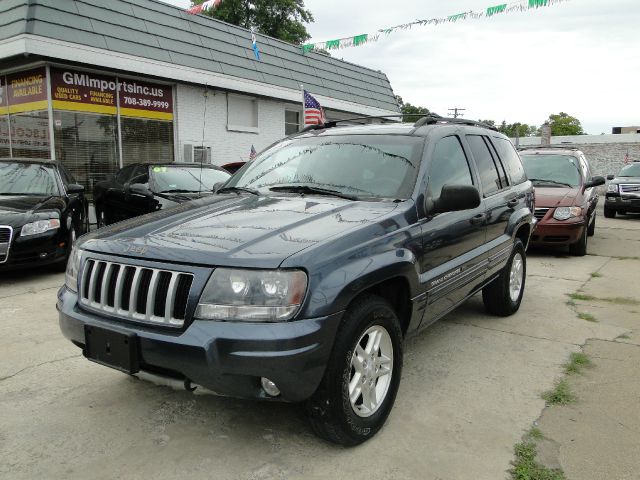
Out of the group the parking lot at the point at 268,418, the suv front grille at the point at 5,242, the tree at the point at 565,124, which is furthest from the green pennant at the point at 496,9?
the tree at the point at 565,124

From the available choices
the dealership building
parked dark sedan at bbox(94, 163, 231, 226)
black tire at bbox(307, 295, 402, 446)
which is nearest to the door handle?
black tire at bbox(307, 295, 402, 446)

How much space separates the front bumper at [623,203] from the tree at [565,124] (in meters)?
71.0

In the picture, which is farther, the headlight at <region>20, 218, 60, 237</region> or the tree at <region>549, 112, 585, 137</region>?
the tree at <region>549, 112, 585, 137</region>

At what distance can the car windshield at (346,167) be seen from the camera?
346 centimetres

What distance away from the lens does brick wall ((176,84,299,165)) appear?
41.9 ft

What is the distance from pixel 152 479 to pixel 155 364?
1.80 ft

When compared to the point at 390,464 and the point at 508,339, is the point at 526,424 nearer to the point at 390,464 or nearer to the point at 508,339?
the point at 390,464

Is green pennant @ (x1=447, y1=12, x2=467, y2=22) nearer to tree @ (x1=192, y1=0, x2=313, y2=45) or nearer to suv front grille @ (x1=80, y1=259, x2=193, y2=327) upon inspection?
suv front grille @ (x1=80, y1=259, x2=193, y2=327)

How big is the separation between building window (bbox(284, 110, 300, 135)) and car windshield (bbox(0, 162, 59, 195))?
9231 mm

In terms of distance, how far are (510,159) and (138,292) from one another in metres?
4.04

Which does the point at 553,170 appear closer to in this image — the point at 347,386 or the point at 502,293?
the point at 502,293

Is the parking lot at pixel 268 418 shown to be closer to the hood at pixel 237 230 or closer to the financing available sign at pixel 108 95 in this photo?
the hood at pixel 237 230

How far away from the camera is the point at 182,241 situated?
2.62 m

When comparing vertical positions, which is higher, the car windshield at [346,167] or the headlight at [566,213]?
the car windshield at [346,167]
